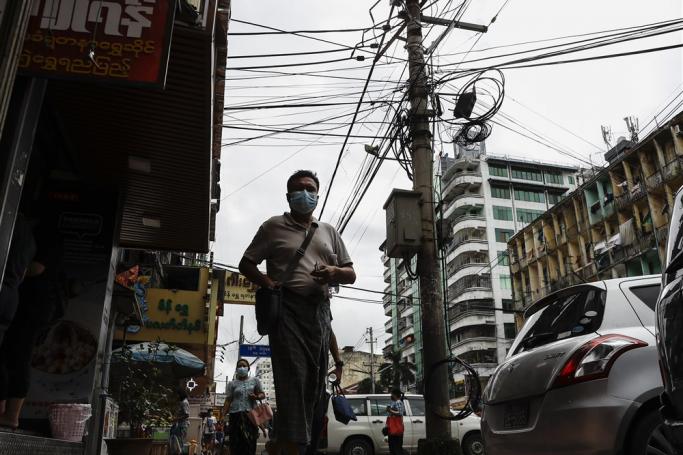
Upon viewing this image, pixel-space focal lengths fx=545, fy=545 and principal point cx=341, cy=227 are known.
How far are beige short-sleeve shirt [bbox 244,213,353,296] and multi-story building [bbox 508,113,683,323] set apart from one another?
2770 cm

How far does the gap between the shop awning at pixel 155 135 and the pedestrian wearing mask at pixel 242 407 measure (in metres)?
2.58

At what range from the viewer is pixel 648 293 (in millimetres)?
3578

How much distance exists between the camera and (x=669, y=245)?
2529 mm

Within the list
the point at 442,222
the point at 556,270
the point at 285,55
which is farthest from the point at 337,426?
the point at 556,270

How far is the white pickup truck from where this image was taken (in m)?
12.6

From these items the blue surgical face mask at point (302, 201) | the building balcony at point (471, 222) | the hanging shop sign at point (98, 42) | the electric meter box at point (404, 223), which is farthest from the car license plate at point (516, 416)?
the building balcony at point (471, 222)

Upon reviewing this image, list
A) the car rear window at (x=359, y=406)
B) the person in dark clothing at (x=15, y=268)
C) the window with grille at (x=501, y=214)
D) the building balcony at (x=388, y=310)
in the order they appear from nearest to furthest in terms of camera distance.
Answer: the person in dark clothing at (x=15, y=268) < the car rear window at (x=359, y=406) < the window with grille at (x=501, y=214) < the building balcony at (x=388, y=310)

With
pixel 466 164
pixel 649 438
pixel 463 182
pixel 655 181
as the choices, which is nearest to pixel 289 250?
pixel 649 438

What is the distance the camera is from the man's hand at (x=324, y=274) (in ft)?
9.50

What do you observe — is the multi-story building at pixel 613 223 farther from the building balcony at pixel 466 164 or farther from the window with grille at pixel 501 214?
the building balcony at pixel 466 164

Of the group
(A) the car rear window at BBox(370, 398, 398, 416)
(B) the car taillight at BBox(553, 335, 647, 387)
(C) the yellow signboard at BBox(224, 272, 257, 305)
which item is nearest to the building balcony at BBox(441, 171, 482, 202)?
(C) the yellow signboard at BBox(224, 272, 257, 305)

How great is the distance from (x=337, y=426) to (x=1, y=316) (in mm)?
10380

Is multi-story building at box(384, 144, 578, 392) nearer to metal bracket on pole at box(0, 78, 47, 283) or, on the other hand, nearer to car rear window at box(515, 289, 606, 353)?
car rear window at box(515, 289, 606, 353)

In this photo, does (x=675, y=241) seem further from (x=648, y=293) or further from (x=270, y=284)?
(x=270, y=284)
